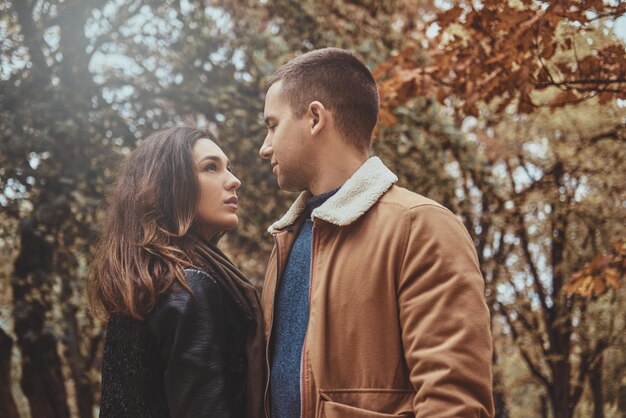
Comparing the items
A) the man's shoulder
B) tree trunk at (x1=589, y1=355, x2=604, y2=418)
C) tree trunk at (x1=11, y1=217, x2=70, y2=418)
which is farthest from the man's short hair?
tree trunk at (x1=589, y1=355, x2=604, y2=418)

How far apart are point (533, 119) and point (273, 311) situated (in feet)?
30.4

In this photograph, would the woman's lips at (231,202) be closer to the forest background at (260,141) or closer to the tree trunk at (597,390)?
the forest background at (260,141)

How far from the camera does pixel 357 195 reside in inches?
82.1

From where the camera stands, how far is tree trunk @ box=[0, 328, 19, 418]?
321 inches

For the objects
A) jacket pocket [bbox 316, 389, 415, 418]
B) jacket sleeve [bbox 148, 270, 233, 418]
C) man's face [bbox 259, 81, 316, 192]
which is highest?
man's face [bbox 259, 81, 316, 192]

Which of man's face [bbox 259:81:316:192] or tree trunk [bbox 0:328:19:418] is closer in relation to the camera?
man's face [bbox 259:81:316:192]

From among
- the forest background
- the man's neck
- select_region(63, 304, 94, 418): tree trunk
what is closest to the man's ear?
the man's neck

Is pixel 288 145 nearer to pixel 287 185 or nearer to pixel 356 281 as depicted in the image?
pixel 287 185

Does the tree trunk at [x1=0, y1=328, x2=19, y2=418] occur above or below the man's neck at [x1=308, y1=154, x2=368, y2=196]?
below

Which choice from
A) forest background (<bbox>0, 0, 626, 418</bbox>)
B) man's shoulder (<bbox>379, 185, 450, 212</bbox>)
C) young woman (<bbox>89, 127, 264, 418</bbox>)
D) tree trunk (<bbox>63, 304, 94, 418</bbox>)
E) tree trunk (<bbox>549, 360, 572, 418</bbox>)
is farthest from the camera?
tree trunk (<bbox>549, 360, 572, 418</bbox>)

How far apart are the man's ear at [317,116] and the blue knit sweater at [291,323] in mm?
229

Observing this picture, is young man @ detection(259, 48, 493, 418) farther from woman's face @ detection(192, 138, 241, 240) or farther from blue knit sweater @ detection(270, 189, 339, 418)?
woman's face @ detection(192, 138, 241, 240)

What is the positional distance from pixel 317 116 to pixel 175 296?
80 cm

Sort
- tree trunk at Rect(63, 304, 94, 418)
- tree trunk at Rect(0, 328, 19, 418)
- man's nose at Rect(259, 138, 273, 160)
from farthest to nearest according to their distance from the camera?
tree trunk at Rect(63, 304, 94, 418)
tree trunk at Rect(0, 328, 19, 418)
man's nose at Rect(259, 138, 273, 160)
